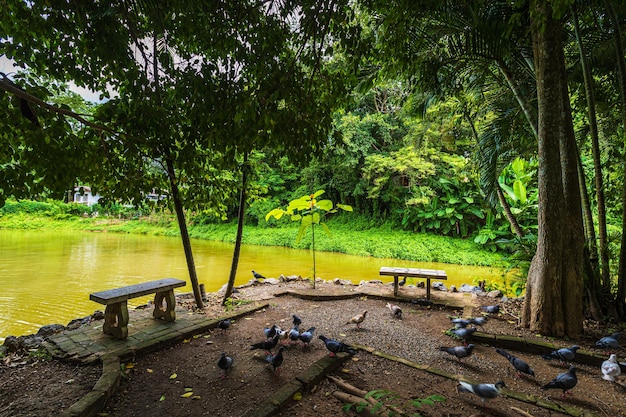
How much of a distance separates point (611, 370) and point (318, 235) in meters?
14.9

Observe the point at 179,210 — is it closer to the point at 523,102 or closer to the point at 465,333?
the point at 465,333

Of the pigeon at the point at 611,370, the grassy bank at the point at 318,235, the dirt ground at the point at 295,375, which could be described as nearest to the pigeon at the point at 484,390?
the dirt ground at the point at 295,375

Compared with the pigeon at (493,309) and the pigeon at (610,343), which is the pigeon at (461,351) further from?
the pigeon at (493,309)

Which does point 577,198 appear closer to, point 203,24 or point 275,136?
point 275,136

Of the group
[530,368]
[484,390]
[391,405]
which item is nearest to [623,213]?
[530,368]

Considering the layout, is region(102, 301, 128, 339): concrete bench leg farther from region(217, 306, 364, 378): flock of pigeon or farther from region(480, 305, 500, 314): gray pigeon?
region(480, 305, 500, 314): gray pigeon

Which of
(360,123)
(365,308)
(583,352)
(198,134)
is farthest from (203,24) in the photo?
(360,123)

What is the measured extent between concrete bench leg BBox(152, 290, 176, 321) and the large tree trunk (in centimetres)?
502

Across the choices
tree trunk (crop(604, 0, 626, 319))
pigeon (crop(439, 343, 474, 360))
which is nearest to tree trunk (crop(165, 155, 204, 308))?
pigeon (crop(439, 343, 474, 360))

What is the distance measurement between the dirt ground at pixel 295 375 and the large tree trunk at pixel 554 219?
0.36 metres

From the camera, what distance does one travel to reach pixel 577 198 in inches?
162

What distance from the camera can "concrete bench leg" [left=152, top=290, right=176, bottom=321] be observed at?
4426 mm

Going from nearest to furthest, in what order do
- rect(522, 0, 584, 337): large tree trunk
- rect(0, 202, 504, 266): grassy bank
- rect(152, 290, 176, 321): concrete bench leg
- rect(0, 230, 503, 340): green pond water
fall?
rect(522, 0, 584, 337): large tree trunk < rect(152, 290, 176, 321): concrete bench leg < rect(0, 230, 503, 340): green pond water < rect(0, 202, 504, 266): grassy bank

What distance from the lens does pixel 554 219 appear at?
397 cm
